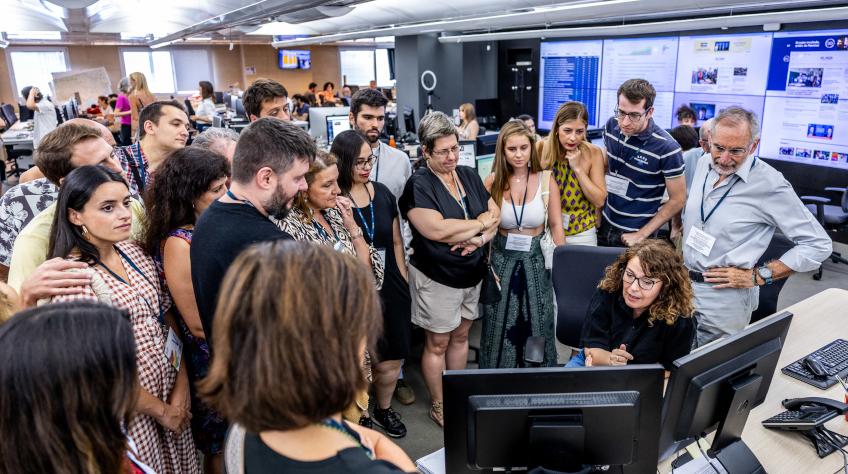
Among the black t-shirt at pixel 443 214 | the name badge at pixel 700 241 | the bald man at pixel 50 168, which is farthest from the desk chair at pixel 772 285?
the bald man at pixel 50 168

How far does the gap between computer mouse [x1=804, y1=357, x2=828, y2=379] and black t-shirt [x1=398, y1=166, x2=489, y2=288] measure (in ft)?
4.43

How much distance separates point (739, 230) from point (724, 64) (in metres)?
5.19

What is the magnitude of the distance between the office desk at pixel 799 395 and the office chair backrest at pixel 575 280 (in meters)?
0.73

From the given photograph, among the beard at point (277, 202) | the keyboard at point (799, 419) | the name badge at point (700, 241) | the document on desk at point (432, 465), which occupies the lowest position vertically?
the document on desk at point (432, 465)

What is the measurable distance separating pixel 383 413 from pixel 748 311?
1773mm

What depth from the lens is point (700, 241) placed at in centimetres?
235

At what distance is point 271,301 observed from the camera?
2.59 feet

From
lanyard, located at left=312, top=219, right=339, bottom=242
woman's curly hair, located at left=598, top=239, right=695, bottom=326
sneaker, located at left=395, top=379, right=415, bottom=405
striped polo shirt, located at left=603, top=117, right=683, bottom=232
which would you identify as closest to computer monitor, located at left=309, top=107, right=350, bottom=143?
sneaker, located at left=395, top=379, right=415, bottom=405

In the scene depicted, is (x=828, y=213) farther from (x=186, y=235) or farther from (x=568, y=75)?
(x=186, y=235)

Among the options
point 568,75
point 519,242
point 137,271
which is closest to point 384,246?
point 519,242

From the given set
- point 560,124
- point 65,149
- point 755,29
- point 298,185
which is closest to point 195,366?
point 298,185

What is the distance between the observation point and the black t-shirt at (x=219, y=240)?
1496 mm

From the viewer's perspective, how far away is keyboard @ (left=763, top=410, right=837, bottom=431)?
1.68 m

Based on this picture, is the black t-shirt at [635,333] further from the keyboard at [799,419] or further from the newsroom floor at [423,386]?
the newsroom floor at [423,386]
